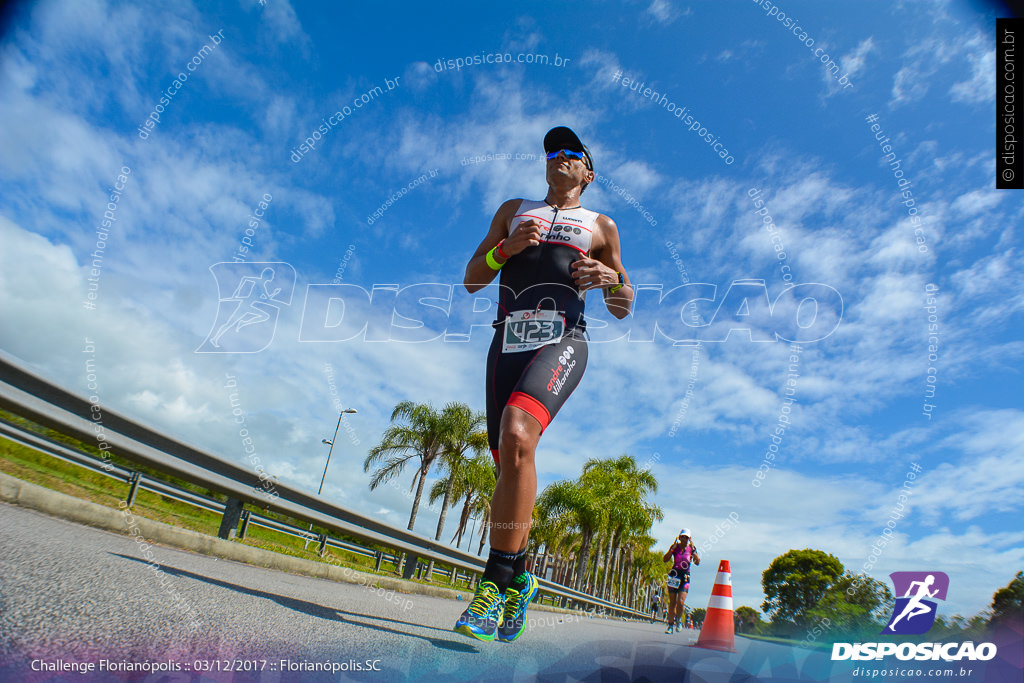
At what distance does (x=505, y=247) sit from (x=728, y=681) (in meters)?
2.20

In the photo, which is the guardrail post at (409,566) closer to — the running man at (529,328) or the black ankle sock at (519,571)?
the running man at (529,328)

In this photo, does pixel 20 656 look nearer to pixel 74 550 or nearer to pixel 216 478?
pixel 74 550

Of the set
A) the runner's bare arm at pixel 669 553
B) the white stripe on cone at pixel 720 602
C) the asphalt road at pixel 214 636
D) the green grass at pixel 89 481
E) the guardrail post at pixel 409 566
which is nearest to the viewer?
the asphalt road at pixel 214 636

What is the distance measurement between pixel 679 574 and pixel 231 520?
30.5ft

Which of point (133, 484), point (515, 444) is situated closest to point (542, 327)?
point (515, 444)

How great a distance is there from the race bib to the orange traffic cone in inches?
162

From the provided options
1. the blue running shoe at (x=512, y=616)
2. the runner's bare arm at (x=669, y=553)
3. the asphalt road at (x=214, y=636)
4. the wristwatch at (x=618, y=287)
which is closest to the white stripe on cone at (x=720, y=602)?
the asphalt road at (x=214, y=636)

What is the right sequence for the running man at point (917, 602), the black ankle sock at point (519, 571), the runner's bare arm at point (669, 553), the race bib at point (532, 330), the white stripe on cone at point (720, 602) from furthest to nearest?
the runner's bare arm at point (669, 553) → the white stripe on cone at point (720, 602) → the race bib at point (532, 330) → the black ankle sock at point (519, 571) → the running man at point (917, 602)

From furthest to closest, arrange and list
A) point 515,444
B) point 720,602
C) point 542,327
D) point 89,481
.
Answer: point 89,481 → point 720,602 → point 542,327 → point 515,444

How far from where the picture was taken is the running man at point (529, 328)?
97.9 inches

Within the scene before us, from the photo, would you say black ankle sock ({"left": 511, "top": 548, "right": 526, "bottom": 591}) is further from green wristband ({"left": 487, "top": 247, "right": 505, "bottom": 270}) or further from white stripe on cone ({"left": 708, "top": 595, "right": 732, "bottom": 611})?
white stripe on cone ({"left": 708, "top": 595, "right": 732, "bottom": 611})

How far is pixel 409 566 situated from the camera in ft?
21.1

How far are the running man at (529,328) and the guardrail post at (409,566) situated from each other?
3819 millimetres

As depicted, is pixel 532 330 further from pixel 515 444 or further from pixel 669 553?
pixel 669 553
